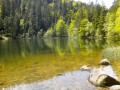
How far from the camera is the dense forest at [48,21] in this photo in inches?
3533

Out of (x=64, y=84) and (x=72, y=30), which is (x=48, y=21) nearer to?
(x=72, y=30)

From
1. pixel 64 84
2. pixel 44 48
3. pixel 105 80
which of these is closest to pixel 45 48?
pixel 44 48

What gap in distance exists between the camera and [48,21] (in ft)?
580

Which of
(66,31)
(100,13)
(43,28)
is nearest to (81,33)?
(100,13)

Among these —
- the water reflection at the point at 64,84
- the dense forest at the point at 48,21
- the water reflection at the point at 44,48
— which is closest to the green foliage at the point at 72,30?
the dense forest at the point at 48,21

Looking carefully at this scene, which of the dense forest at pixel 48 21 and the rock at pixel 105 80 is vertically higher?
the dense forest at pixel 48 21

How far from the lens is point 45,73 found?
23.3 meters

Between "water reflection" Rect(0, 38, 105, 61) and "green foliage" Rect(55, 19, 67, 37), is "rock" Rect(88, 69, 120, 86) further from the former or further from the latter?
"green foliage" Rect(55, 19, 67, 37)

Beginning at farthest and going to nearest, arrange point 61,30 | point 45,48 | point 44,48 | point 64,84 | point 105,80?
1. point 61,30
2. point 44,48
3. point 45,48
4. point 64,84
5. point 105,80

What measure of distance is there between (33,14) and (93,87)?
6354 inches

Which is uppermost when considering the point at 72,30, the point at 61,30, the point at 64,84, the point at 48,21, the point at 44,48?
the point at 48,21

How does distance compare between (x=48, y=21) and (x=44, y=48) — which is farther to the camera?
(x=48, y=21)

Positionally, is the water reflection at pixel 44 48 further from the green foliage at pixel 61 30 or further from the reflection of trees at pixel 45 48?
the green foliage at pixel 61 30

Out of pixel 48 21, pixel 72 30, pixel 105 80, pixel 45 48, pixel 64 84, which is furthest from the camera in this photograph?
pixel 48 21
